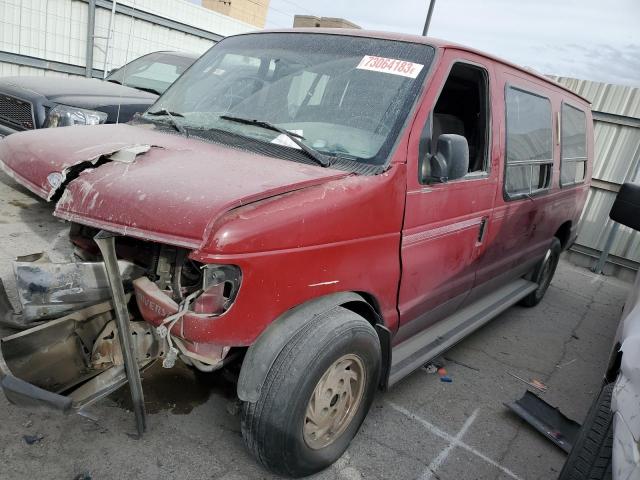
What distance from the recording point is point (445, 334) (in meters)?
3.43

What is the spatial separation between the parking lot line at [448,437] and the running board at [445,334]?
1.28 feet

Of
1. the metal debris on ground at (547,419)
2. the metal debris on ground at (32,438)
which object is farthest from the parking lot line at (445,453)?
the metal debris on ground at (32,438)

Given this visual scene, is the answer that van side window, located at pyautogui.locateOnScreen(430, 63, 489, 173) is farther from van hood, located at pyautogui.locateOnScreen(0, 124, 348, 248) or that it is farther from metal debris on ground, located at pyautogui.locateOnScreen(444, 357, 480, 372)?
metal debris on ground, located at pyautogui.locateOnScreen(444, 357, 480, 372)

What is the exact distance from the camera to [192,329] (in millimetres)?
1946

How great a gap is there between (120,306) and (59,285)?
42 cm

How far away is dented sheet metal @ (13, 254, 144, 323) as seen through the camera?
7.47 ft

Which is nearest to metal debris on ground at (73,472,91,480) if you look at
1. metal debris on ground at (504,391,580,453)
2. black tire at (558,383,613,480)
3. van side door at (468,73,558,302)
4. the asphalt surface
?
the asphalt surface

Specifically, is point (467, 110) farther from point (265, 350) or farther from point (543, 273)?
point (265, 350)

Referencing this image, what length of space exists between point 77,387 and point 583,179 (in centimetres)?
547

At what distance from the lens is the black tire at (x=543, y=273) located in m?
5.27

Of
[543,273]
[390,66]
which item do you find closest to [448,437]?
[390,66]

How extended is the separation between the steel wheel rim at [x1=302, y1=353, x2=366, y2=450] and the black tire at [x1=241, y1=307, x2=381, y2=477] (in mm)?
68

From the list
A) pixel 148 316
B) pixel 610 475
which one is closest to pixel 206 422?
pixel 148 316

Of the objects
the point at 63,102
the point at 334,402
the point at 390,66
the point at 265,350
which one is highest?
the point at 390,66
